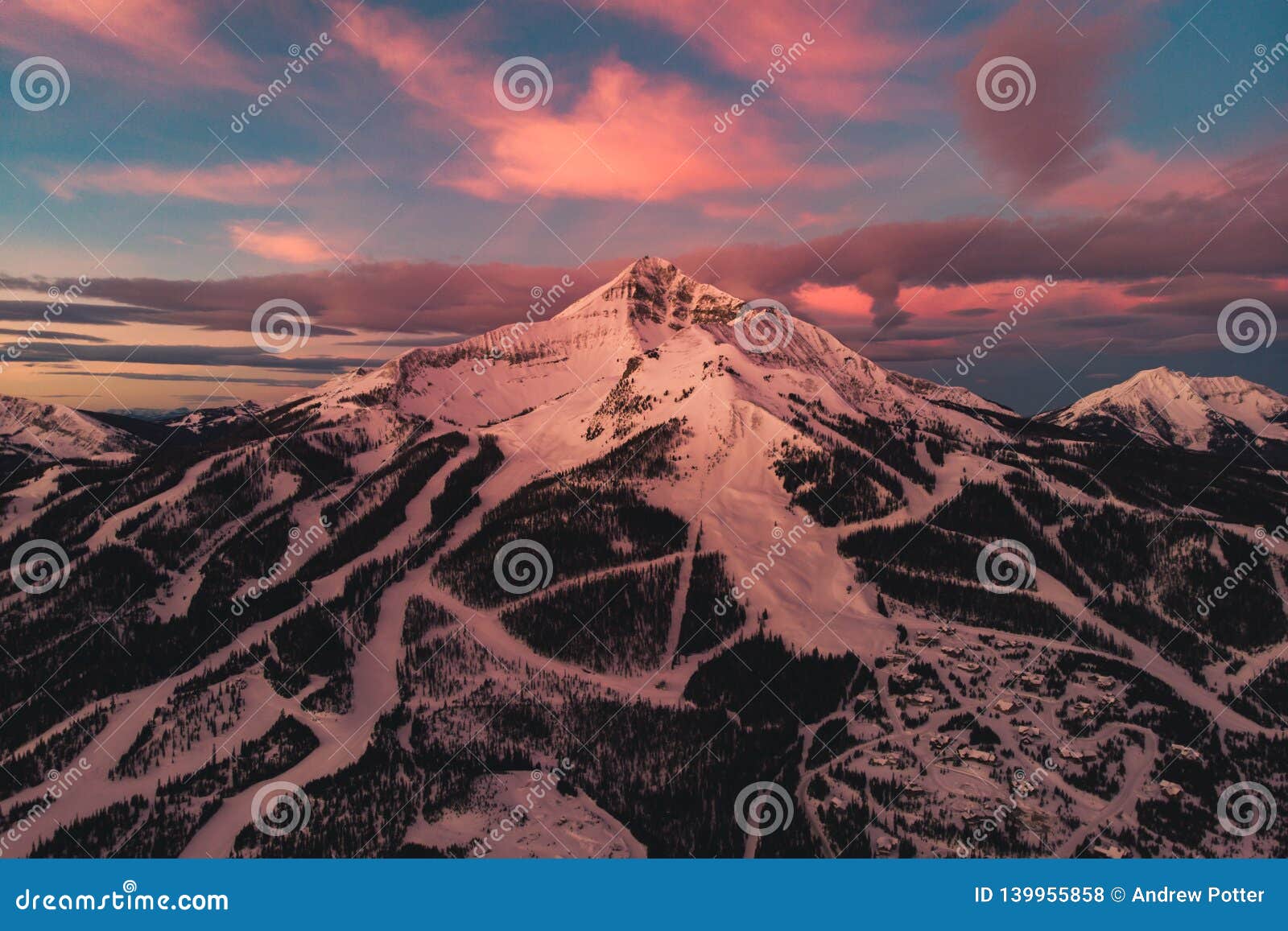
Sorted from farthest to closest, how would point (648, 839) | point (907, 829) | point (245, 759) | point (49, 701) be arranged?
point (49, 701) → point (245, 759) → point (648, 839) → point (907, 829)

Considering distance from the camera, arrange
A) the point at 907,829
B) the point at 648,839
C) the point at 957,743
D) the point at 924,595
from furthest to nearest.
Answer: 1. the point at 924,595
2. the point at 957,743
3. the point at 648,839
4. the point at 907,829

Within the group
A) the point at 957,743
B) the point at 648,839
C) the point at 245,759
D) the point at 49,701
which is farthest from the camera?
the point at 49,701

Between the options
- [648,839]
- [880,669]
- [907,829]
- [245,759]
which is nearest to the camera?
[907,829]

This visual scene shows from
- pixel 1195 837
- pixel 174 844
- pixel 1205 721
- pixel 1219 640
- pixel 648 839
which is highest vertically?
pixel 1219 640

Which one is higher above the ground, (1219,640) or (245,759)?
(1219,640)

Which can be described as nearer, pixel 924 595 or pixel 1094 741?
pixel 1094 741

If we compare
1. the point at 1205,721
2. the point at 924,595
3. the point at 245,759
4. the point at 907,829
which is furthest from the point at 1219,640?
the point at 245,759

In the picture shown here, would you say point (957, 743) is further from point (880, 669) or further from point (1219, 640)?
point (1219, 640)

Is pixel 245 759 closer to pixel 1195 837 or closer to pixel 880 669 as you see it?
pixel 880 669

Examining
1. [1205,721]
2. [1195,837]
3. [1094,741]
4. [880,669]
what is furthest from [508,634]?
[1205,721]
